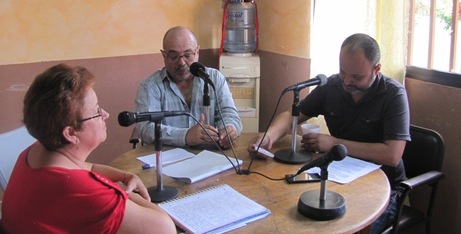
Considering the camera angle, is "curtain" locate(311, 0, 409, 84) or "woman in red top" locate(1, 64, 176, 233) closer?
"woman in red top" locate(1, 64, 176, 233)

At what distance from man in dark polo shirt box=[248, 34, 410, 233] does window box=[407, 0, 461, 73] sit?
602mm

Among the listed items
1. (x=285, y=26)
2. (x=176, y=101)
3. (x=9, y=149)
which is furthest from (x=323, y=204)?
(x=285, y=26)

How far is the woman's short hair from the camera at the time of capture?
3.87ft

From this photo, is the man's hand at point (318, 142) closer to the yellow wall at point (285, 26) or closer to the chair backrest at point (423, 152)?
the chair backrest at point (423, 152)

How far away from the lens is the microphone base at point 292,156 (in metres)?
1.91

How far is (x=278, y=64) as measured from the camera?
11.3 feet

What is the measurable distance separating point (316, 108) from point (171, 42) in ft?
2.82

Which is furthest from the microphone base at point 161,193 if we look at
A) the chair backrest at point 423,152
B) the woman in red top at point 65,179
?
the chair backrest at point 423,152

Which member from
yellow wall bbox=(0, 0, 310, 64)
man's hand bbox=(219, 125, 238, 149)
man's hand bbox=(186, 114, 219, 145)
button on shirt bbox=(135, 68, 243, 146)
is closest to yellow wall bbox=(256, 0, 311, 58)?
yellow wall bbox=(0, 0, 310, 64)

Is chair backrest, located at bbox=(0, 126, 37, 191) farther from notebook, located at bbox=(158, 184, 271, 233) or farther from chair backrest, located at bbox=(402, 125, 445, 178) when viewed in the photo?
chair backrest, located at bbox=(402, 125, 445, 178)

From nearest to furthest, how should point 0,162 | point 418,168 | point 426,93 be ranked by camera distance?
point 0,162 → point 418,168 → point 426,93

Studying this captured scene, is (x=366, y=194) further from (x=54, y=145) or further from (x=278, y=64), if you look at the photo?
(x=278, y=64)

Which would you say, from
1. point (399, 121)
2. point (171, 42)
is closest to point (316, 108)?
point (399, 121)

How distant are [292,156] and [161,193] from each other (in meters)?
0.64
